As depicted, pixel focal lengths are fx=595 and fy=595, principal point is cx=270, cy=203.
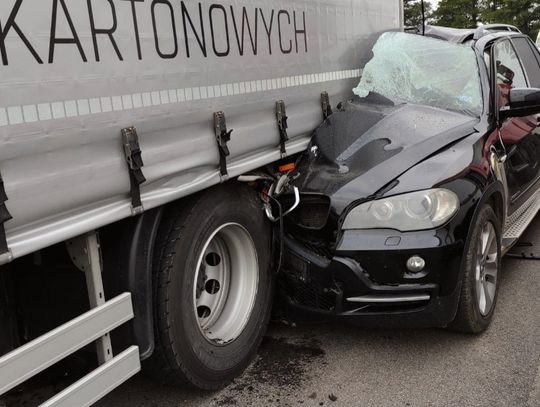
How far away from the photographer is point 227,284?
12.0 feet

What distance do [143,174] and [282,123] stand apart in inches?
52.7

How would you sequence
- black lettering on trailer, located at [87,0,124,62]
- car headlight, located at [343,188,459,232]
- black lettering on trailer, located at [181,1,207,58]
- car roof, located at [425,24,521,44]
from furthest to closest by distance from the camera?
car roof, located at [425,24,521,44], car headlight, located at [343,188,459,232], black lettering on trailer, located at [181,1,207,58], black lettering on trailer, located at [87,0,124,62]

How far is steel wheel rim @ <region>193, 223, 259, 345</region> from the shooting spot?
3512 millimetres

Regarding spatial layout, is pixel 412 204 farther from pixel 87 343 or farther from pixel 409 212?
pixel 87 343

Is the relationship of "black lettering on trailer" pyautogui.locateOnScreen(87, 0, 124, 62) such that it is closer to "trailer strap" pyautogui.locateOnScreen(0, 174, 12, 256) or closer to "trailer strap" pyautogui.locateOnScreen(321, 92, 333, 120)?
"trailer strap" pyautogui.locateOnScreen(0, 174, 12, 256)

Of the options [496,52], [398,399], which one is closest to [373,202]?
[398,399]

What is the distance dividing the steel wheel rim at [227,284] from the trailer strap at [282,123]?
0.69 m

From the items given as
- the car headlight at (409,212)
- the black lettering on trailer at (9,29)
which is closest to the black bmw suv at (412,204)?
the car headlight at (409,212)

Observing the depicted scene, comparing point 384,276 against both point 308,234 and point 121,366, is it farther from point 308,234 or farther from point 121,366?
point 121,366

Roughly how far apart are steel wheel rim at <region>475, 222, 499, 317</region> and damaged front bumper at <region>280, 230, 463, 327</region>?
0.38 metres

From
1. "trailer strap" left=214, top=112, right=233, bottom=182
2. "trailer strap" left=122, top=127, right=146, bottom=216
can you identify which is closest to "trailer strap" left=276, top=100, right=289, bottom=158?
"trailer strap" left=214, top=112, right=233, bottom=182

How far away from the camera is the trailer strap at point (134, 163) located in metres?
2.58

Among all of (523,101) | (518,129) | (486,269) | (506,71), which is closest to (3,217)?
(486,269)

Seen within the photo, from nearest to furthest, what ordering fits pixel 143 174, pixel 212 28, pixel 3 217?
pixel 3 217, pixel 143 174, pixel 212 28
